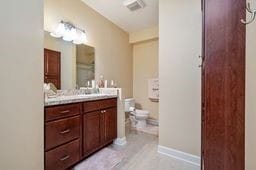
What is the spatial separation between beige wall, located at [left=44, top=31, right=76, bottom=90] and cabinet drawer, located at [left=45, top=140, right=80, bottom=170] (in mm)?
1017

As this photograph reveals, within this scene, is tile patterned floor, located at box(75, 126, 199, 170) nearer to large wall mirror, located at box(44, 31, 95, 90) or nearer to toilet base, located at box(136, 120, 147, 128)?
toilet base, located at box(136, 120, 147, 128)

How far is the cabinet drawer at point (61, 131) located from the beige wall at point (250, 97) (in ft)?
5.32

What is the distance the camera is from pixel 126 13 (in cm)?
324

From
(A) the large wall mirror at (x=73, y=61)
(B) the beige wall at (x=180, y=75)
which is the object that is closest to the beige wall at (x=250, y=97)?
(B) the beige wall at (x=180, y=75)

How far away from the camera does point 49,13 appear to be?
87.9 inches

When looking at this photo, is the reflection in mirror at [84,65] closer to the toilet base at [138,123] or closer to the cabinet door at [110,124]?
the cabinet door at [110,124]

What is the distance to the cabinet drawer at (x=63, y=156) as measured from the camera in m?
1.53

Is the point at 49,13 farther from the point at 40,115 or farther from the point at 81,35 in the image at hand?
the point at 40,115

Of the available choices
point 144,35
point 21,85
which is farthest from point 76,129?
point 144,35

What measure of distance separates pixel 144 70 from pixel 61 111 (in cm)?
292

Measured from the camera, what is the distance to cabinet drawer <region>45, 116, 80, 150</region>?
152 cm

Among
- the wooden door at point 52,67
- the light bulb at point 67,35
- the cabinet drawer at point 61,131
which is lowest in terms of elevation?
the cabinet drawer at point 61,131

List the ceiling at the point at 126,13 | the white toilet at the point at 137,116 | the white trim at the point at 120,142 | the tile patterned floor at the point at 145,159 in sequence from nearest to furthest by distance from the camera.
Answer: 1. the tile patterned floor at the point at 145,159
2. the white trim at the point at 120,142
3. the ceiling at the point at 126,13
4. the white toilet at the point at 137,116

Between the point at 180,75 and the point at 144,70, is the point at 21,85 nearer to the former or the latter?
the point at 180,75
